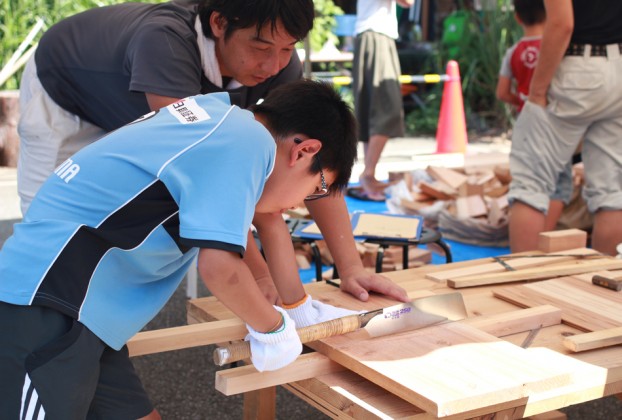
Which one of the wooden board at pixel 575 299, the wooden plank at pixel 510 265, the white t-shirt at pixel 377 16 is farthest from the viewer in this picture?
the white t-shirt at pixel 377 16

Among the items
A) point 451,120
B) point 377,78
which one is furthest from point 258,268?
point 451,120

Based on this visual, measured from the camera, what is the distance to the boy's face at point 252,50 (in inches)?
88.5

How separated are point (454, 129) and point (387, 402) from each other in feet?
22.0

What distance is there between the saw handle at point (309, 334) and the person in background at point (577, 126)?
2.12 meters

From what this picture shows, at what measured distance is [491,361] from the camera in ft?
5.89

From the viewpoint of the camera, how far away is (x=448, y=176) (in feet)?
19.3

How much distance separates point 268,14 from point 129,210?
0.80 meters

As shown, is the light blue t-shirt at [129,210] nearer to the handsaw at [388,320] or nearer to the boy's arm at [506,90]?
the handsaw at [388,320]

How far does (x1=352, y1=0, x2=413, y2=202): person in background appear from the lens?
20.4 feet

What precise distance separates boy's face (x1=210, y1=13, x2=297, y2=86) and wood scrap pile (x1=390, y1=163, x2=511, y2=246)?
119 inches

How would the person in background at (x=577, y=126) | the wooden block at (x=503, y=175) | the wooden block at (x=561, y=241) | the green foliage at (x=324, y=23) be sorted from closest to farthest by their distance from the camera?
the wooden block at (x=561, y=241) → the person in background at (x=577, y=126) → the wooden block at (x=503, y=175) → the green foliage at (x=324, y=23)

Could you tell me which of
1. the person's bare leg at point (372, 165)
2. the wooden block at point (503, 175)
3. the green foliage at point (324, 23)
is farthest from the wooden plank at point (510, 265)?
the green foliage at point (324, 23)

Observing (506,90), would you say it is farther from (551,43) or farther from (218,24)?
(218,24)

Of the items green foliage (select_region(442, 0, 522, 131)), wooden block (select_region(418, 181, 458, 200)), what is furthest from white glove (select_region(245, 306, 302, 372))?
green foliage (select_region(442, 0, 522, 131))
